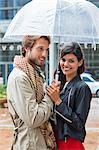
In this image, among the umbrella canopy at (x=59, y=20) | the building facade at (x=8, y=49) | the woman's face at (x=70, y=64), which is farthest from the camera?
the building facade at (x=8, y=49)

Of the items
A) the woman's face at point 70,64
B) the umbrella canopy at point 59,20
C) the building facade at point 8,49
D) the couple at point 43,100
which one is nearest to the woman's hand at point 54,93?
the couple at point 43,100

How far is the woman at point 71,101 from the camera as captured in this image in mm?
2340

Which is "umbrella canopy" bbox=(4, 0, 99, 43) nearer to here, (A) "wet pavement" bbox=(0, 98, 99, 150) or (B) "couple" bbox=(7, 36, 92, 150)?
(B) "couple" bbox=(7, 36, 92, 150)

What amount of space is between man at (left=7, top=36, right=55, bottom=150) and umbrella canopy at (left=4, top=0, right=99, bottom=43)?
29 cm

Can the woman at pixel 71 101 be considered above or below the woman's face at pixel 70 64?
below

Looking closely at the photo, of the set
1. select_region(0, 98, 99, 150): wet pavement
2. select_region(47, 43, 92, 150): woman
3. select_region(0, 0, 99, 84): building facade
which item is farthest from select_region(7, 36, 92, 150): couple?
select_region(0, 0, 99, 84): building facade

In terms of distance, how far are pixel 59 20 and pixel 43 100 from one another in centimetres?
78

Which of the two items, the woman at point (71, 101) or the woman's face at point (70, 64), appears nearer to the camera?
the woman at point (71, 101)

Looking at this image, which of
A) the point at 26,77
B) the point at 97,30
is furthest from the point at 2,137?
the point at 26,77

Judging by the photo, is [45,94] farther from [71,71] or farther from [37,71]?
[71,71]

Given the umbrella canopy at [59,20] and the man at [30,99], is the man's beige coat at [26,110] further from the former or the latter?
the umbrella canopy at [59,20]

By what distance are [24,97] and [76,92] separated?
43 centimetres

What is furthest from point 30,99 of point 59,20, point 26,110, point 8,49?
point 8,49

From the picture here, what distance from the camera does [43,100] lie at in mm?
2217
